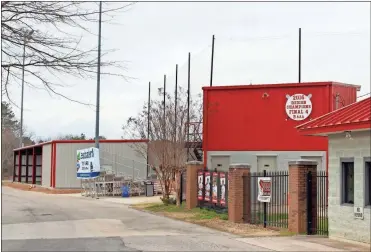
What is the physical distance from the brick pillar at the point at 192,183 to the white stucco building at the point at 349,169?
Answer: 10472mm

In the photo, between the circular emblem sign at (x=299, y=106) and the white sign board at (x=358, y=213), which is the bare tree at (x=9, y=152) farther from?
the white sign board at (x=358, y=213)

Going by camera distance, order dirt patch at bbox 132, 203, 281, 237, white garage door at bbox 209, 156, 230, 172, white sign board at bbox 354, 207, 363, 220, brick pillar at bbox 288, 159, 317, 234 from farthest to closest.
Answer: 1. white garage door at bbox 209, 156, 230, 172
2. dirt patch at bbox 132, 203, 281, 237
3. brick pillar at bbox 288, 159, 317, 234
4. white sign board at bbox 354, 207, 363, 220

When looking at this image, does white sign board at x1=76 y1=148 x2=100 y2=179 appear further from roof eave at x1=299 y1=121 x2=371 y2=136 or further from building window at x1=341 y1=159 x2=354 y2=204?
building window at x1=341 y1=159 x2=354 y2=204

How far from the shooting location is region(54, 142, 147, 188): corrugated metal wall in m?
47.2

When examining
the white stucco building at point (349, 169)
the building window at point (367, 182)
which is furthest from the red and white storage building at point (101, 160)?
the building window at point (367, 182)

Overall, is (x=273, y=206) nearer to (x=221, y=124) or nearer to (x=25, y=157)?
(x=221, y=124)

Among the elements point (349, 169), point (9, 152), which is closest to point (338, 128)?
point (349, 169)

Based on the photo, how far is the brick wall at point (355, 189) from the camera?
13531mm

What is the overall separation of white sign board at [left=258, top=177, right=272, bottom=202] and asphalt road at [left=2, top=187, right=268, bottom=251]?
2230mm

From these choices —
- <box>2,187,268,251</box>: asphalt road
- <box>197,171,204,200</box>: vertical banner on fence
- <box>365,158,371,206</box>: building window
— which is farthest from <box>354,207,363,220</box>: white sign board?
<box>197,171,204,200</box>: vertical banner on fence

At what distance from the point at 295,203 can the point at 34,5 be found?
9.15 meters

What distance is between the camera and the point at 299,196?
16203 millimetres

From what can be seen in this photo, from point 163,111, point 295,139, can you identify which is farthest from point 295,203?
point 163,111

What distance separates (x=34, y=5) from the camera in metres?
12.8
